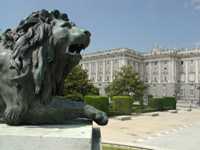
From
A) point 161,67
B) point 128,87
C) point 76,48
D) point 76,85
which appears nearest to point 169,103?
point 128,87

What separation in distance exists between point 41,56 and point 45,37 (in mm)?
245

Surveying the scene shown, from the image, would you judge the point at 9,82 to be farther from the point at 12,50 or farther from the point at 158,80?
the point at 158,80

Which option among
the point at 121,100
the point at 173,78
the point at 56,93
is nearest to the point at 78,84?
the point at 121,100

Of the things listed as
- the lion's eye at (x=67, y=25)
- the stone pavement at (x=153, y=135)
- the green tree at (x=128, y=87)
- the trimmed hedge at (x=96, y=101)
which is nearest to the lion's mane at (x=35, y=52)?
the lion's eye at (x=67, y=25)

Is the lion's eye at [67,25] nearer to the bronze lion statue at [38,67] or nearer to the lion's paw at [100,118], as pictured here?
the bronze lion statue at [38,67]

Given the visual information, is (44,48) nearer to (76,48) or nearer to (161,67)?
(76,48)

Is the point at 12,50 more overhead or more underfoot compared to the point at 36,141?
more overhead

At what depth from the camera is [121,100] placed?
18.5m

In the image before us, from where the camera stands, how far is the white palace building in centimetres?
5366

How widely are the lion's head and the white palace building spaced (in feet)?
168

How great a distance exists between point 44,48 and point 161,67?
57969 millimetres

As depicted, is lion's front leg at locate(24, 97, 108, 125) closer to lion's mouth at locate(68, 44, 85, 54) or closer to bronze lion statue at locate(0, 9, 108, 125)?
bronze lion statue at locate(0, 9, 108, 125)

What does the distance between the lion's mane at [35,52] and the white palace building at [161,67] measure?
51364 mm

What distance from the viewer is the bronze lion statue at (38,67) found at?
189cm
